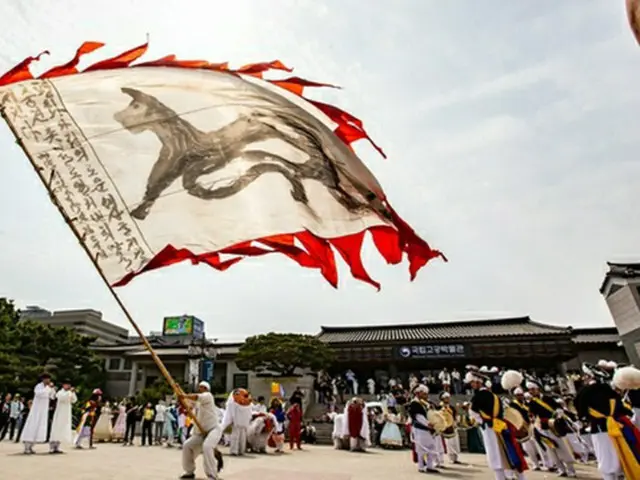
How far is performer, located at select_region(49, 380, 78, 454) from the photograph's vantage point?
1177cm

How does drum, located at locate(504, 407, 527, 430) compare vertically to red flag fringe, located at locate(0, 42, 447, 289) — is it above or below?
below

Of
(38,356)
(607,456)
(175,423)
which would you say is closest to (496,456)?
(607,456)

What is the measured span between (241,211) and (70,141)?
2.03 metres

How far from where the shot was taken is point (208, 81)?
5293mm

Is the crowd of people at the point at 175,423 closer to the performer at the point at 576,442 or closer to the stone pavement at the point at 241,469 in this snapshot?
the stone pavement at the point at 241,469

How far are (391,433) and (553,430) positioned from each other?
8.27 meters

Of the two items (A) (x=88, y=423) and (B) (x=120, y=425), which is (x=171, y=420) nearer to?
(B) (x=120, y=425)

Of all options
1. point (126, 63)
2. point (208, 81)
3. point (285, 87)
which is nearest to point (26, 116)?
point (126, 63)

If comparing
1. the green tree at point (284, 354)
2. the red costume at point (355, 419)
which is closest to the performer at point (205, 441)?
the red costume at point (355, 419)

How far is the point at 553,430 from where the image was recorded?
9180mm

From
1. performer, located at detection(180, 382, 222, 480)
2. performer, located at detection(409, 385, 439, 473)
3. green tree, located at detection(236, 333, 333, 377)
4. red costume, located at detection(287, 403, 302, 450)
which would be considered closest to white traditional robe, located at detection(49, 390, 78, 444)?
performer, located at detection(180, 382, 222, 480)

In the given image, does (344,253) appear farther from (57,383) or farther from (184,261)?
(57,383)

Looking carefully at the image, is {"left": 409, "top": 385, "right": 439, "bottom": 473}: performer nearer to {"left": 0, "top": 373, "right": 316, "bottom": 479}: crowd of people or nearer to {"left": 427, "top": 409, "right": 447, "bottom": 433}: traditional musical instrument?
{"left": 427, "top": 409, "right": 447, "bottom": 433}: traditional musical instrument

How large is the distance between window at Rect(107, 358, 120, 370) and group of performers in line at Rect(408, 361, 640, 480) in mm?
35454
